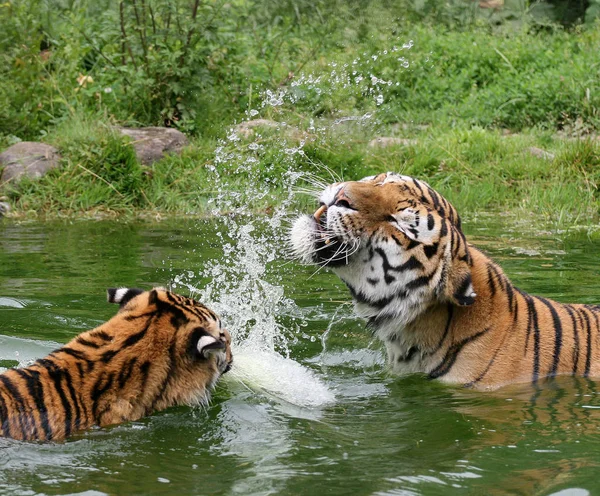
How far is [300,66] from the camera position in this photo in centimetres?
1051

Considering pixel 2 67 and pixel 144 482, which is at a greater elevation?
pixel 2 67

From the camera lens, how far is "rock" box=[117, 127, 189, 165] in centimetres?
896

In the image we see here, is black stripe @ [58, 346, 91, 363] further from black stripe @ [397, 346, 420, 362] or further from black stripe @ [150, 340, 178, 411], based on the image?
black stripe @ [397, 346, 420, 362]

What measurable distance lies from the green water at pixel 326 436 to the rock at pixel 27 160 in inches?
114

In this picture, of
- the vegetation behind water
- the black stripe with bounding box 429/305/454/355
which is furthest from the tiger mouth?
the vegetation behind water

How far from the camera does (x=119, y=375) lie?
341 centimetres

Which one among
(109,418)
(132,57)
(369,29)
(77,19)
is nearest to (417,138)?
(369,29)

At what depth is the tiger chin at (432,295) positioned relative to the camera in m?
3.80

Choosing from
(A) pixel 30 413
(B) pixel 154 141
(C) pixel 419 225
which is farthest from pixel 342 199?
(B) pixel 154 141

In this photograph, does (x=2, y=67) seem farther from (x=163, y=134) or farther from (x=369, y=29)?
(x=369, y=29)

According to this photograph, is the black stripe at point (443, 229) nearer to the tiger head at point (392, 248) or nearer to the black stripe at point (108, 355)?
the tiger head at point (392, 248)

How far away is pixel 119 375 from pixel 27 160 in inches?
224

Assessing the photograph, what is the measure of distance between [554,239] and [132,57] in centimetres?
447

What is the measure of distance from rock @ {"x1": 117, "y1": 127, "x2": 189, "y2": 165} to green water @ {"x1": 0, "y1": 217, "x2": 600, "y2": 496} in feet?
10.8
